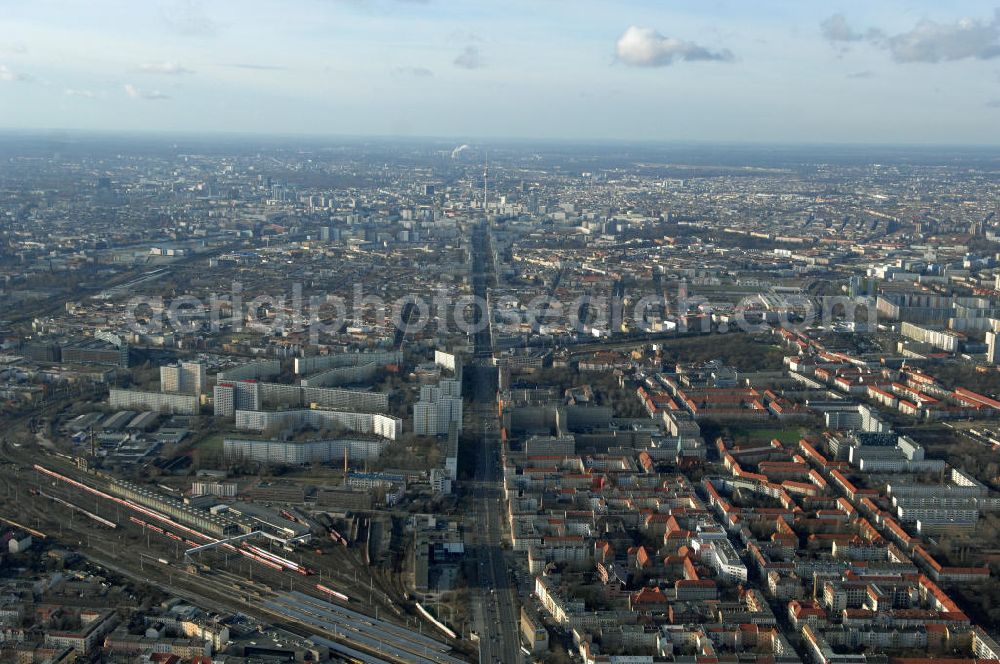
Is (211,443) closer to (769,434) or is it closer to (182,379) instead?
(182,379)

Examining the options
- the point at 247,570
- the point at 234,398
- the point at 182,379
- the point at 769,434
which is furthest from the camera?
the point at 182,379

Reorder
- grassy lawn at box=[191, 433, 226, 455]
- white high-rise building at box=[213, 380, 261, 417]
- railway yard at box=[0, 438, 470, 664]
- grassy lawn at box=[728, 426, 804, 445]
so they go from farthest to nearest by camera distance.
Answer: white high-rise building at box=[213, 380, 261, 417] → grassy lawn at box=[728, 426, 804, 445] → grassy lawn at box=[191, 433, 226, 455] → railway yard at box=[0, 438, 470, 664]

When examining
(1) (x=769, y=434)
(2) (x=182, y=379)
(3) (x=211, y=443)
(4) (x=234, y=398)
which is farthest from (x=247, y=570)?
(1) (x=769, y=434)

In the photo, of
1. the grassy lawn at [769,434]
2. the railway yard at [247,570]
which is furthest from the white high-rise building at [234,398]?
the grassy lawn at [769,434]

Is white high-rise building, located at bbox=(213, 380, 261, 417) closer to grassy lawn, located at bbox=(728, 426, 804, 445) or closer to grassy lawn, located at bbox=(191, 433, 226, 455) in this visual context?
grassy lawn, located at bbox=(191, 433, 226, 455)

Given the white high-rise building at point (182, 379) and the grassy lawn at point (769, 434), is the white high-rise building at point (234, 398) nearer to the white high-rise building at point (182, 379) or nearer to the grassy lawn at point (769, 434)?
the white high-rise building at point (182, 379)

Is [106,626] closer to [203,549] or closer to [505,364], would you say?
[203,549]

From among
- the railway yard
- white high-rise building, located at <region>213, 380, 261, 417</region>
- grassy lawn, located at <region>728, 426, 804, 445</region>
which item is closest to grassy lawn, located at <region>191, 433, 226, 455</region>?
white high-rise building, located at <region>213, 380, 261, 417</region>

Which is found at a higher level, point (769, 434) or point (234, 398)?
point (234, 398)

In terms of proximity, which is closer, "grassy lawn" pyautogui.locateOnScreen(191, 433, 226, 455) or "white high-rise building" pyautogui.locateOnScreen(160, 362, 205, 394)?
"grassy lawn" pyautogui.locateOnScreen(191, 433, 226, 455)
